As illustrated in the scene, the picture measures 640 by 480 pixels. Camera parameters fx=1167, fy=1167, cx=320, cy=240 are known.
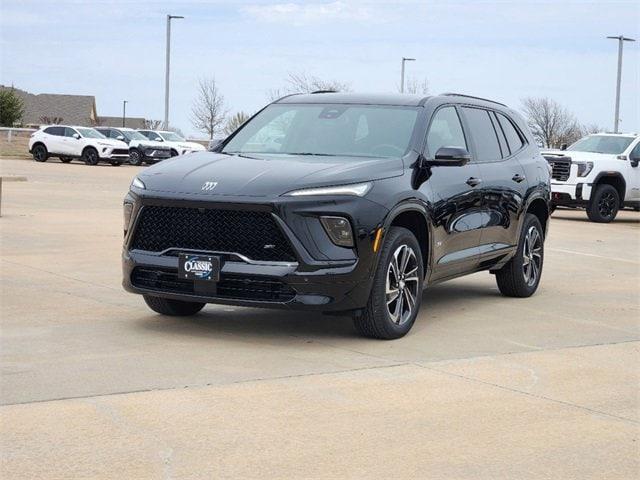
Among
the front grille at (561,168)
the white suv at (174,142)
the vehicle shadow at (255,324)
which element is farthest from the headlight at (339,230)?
the white suv at (174,142)

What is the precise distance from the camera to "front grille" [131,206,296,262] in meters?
7.69

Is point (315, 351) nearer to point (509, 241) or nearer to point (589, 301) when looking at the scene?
point (509, 241)

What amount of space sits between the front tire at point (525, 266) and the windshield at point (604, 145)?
13.5 m

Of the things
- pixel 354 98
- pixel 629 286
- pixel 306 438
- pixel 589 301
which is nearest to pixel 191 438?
pixel 306 438

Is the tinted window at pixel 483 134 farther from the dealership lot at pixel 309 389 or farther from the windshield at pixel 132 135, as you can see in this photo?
the windshield at pixel 132 135

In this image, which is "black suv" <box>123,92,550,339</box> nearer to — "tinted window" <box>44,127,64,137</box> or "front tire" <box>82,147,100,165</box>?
"front tire" <box>82,147,100,165</box>

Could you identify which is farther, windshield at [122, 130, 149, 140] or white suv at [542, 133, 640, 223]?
windshield at [122, 130, 149, 140]

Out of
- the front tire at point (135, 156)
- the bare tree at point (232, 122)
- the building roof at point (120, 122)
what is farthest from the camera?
the building roof at point (120, 122)

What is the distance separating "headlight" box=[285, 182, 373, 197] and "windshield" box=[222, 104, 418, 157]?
0.83m

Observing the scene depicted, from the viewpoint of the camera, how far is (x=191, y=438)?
5.44 m

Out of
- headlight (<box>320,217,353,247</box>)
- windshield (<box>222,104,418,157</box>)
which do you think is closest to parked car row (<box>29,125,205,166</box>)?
windshield (<box>222,104,418,157</box>)

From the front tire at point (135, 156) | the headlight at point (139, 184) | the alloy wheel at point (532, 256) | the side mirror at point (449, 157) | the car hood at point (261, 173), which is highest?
the side mirror at point (449, 157)

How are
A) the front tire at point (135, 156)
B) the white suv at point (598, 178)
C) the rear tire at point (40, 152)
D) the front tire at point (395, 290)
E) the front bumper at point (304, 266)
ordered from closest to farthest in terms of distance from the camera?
the front bumper at point (304, 266), the front tire at point (395, 290), the white suv at point (598, 178), the rear tire at point (40, 152), the front tire at point (135, 156)

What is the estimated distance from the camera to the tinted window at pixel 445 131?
9.09 m
